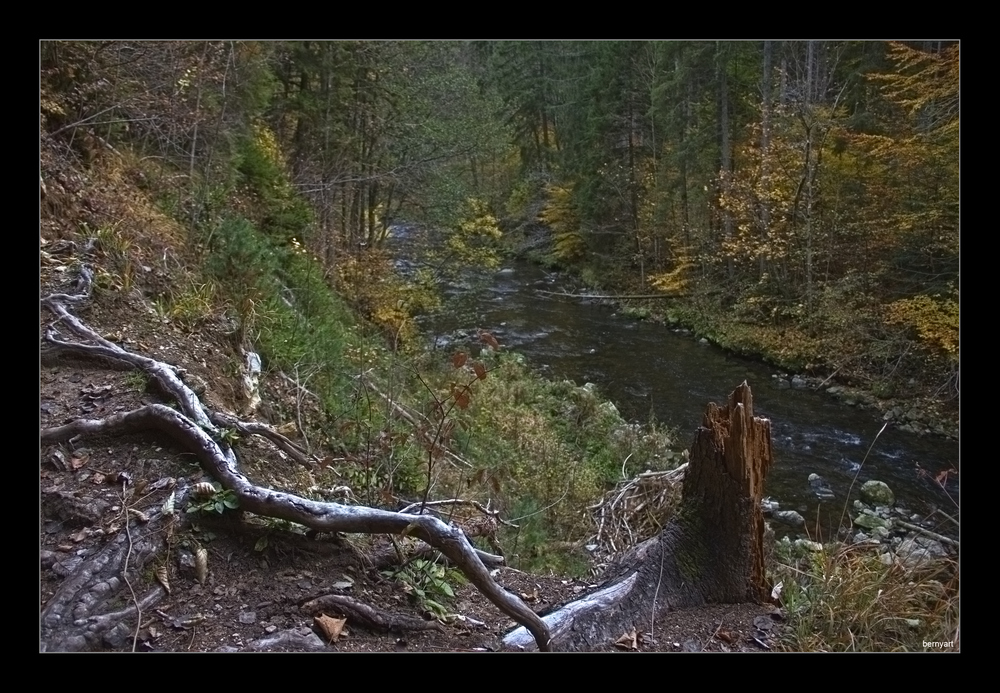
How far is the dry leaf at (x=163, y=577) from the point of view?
2180mm

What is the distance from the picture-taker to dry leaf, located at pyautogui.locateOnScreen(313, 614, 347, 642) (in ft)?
6.93

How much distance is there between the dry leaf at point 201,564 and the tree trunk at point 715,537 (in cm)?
154

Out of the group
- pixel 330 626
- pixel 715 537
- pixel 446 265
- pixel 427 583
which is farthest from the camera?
pixel 446 265

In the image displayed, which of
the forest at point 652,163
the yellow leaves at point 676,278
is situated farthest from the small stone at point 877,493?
the yellow leaves at point 676,278

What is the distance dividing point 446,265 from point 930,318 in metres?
6.10

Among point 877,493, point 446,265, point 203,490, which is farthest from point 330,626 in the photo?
point 446,265

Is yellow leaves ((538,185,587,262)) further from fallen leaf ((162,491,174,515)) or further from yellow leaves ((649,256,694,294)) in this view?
fallen leaf ((162,491,174,515))

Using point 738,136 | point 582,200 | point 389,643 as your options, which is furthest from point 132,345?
point 582,200

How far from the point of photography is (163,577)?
220 centimetres

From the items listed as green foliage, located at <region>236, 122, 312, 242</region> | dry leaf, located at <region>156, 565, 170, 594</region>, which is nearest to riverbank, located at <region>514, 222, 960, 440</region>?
green foliage, located at <region>236, 122, 312, 242</region>

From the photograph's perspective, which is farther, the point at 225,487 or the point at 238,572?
the point at 225,487

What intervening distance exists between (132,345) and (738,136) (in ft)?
29.8

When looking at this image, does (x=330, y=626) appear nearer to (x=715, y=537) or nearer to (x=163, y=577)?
(x=163, y=577)

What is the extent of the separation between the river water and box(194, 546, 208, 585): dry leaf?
4.95 m
